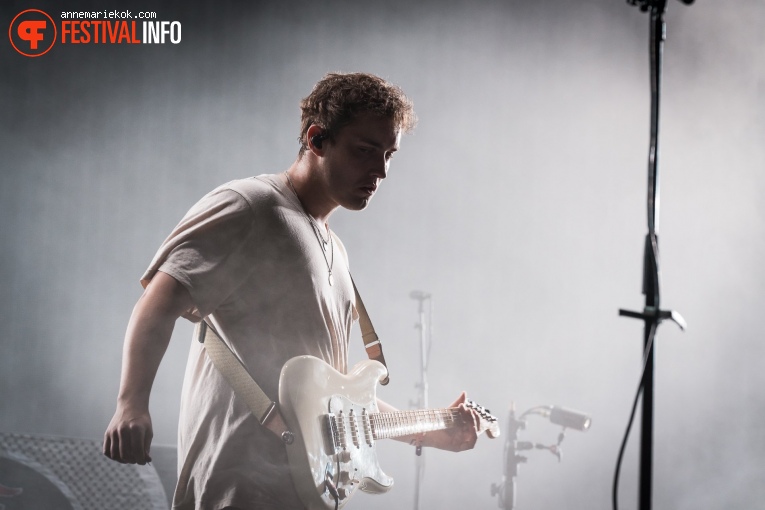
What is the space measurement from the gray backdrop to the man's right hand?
296 cm

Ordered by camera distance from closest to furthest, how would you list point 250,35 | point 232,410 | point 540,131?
point 232,410
point 250,35
point 540,131

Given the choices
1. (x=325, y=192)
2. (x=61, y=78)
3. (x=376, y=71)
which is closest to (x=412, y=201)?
(x=376, y=71)

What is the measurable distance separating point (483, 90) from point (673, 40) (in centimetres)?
167

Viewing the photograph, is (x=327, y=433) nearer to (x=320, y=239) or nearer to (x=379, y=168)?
(x=320, y=239)

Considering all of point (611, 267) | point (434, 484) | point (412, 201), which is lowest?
point (434, 484)

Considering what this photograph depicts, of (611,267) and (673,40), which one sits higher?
(673,40)

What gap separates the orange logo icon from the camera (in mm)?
3904

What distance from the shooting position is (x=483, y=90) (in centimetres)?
502

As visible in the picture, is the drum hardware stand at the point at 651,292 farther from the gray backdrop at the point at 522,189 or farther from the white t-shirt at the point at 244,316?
the gray backdrop at the point at 522,189

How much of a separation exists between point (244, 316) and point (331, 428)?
0.34 metres

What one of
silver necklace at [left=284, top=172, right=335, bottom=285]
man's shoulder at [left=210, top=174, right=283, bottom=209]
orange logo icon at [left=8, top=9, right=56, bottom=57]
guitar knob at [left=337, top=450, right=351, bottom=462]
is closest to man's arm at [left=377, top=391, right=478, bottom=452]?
guitar knob at [left=337, top=450, right=351, bottom=462]

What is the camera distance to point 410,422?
1.94 m

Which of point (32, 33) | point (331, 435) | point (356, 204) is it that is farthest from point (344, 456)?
point (32, 33)

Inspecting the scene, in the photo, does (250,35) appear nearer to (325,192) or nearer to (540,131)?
(540,131)
